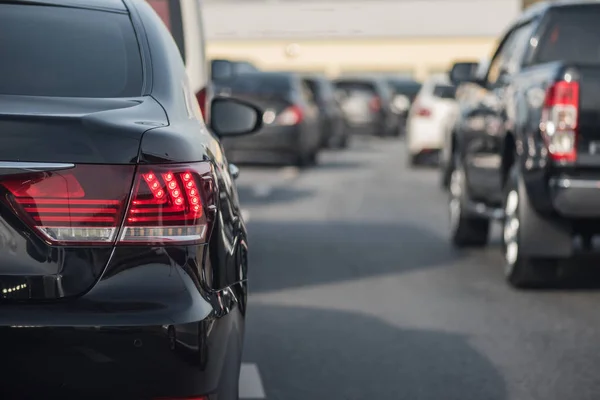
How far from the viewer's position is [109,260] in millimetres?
3564

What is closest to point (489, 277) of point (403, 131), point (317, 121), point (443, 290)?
point (443, 290)

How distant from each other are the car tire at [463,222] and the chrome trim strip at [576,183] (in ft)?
8.08

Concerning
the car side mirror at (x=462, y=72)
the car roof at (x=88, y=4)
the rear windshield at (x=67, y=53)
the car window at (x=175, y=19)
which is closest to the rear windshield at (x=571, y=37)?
the car side mirror at (x=462, y=72)

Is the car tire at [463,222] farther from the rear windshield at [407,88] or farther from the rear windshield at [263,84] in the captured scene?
the rear windshield at [407,88]

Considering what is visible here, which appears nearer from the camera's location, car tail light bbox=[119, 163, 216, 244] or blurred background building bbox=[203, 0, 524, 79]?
car tail light bbox=[119, 163, 216, 244]

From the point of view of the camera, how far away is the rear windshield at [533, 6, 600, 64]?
881 centimetres

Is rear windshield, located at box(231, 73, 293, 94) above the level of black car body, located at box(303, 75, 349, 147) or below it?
above

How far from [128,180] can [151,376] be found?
1.71 feet

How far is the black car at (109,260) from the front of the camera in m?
3.49

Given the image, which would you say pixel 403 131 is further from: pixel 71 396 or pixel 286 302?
→ pixel 71 396

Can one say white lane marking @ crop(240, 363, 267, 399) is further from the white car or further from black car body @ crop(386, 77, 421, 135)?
black car body @ crop(386, 77, 421, 135)

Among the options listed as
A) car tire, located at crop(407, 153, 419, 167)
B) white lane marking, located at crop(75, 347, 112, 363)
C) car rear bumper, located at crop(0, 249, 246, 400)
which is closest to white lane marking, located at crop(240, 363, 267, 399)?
car rear bumper, located at crop(0, 249, 246, 400)

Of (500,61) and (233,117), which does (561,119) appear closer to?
(233,117)

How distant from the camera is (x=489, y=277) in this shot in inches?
355
